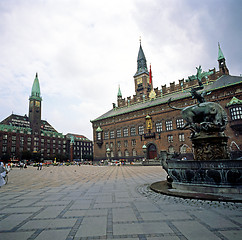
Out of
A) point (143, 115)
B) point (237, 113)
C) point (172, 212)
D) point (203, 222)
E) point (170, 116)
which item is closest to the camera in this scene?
point (203, 222)

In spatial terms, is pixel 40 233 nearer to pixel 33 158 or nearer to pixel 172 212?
pixel 172 212

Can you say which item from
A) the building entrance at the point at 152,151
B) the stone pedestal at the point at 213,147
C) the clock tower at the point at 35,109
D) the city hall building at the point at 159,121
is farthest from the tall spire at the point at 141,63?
the stone pedestal at the point at 213,147

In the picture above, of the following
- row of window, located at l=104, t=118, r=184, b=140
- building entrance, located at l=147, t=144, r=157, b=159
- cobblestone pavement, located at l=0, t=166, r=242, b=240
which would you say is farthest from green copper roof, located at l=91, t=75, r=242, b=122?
cobblestone pavement, located at l=0, t=166, r=242, b=240

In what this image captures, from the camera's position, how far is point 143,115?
45281mm

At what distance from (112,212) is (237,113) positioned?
110ft

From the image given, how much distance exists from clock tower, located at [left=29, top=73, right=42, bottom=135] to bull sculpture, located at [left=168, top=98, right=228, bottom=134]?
84796mm

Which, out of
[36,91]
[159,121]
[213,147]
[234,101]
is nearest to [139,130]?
[159,121]

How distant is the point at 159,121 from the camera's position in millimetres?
42219

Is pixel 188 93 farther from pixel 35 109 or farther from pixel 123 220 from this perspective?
pixel 35 109

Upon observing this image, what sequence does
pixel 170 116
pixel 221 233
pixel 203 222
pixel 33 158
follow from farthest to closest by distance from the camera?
1. pixel 33 158
2. pixel 170 116
3. pixel 203 222
4. pixel 221 233

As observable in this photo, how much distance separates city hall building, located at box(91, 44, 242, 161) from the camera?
32.5 m

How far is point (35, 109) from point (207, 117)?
91.4m

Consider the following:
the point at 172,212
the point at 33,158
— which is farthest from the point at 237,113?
the point at 33,158

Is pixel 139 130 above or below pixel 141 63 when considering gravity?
below
